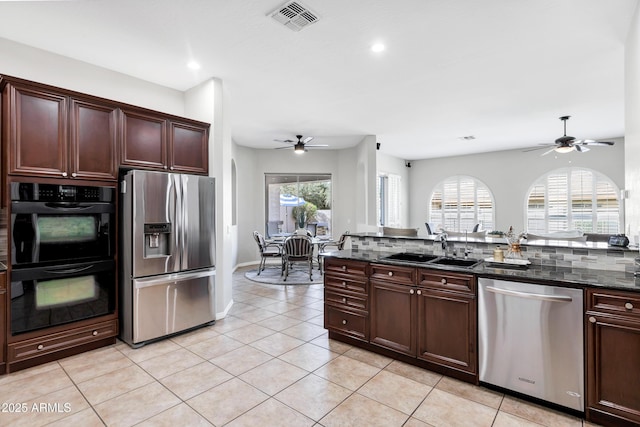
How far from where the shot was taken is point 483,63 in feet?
11.6

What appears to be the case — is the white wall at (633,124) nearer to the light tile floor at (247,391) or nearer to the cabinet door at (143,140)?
the light tile floor at (247,391)

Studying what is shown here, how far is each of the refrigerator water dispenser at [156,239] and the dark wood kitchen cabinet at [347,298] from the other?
1.73 metres

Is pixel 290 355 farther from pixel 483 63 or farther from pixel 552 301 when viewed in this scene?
pixel 483 63

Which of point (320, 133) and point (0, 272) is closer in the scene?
point (0, 272)

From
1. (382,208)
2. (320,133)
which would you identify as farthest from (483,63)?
(382,208)

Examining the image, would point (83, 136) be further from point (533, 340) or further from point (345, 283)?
point (533, 340)

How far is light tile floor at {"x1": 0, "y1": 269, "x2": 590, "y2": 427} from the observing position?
2.12 metres

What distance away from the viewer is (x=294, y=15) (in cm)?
264

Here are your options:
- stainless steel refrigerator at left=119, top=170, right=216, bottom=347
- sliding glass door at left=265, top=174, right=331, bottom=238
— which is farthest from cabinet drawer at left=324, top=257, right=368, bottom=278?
sliding glass door at left=265, top=174, right=331, bottom=238

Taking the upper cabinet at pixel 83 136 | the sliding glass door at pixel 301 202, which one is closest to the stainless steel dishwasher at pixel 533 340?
the upper cabinet at pixel 83 136

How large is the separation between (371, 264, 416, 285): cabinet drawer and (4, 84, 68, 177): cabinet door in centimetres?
303

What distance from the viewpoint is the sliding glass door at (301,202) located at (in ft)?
27.5

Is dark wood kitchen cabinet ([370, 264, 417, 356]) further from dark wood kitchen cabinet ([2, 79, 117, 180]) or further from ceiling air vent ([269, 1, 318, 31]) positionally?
dark wood kitchen cabinet ([2, 79, 117, 180])

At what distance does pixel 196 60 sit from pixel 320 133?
3.51m
